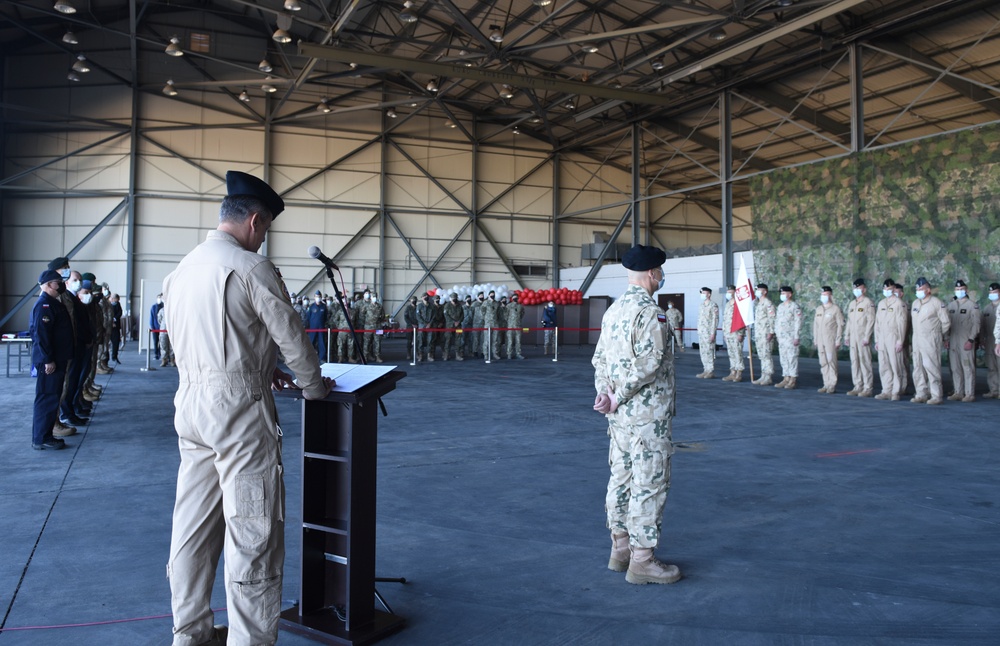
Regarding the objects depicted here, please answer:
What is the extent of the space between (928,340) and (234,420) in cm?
1020

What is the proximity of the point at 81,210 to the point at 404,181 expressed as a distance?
411 inches

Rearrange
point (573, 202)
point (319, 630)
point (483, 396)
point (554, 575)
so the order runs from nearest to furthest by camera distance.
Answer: point (319, 630) → point (554, 575) → point (483, 396) → point (573, 202)

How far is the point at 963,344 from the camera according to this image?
1011 cm

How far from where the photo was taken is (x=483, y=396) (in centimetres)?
1003

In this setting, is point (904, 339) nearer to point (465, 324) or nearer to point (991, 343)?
point (991, 343)

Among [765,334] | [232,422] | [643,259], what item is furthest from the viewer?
[765,334]

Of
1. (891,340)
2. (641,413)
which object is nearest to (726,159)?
(891,340)

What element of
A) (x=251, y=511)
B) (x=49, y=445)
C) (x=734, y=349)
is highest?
(x=734, y=349)

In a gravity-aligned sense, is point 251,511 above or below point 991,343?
below

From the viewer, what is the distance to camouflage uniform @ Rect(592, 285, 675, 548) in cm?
324

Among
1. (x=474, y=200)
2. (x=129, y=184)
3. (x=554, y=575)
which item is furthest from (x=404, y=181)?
(x=554, y=575)

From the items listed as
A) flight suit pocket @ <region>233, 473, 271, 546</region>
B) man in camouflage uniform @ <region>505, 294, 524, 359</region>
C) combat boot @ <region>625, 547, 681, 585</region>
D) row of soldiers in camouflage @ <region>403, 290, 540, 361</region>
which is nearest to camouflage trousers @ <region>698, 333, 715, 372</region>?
row of soldiers in camouflage @ <region>403, 290, 540, 361</region>

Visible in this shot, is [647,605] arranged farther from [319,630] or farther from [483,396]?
[483,396]

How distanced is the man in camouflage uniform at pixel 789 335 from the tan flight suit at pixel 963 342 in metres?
2.13
